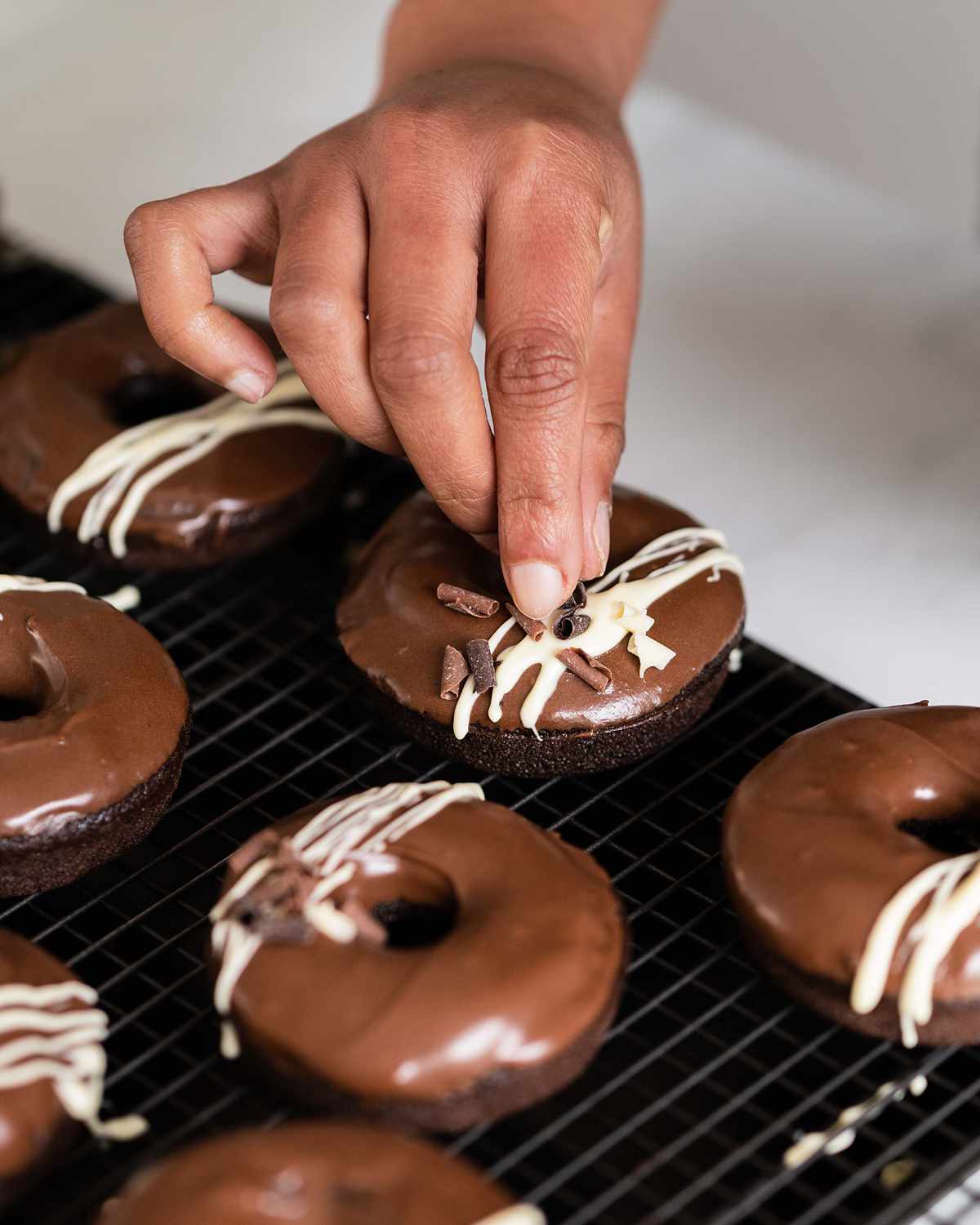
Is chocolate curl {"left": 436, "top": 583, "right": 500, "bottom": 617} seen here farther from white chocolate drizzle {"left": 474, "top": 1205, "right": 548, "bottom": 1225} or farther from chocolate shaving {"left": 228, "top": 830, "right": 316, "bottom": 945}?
white chocolate drizzle {"left": 474, "top": 1205, "right": 548, "bottom": 1225}

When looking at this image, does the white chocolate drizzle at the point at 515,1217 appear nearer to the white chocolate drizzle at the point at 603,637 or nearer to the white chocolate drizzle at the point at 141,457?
the white chocolate drizzle at the point at 603,637

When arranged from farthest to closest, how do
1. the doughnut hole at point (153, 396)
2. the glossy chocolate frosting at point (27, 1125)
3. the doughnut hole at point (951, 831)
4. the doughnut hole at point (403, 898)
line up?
the doughnut hole at point (153, 396) < the doughnut hole at point (951, 831) < the doughnut hole at point (403, 898) < the glossy chocolate frosting at point (27, 1125)

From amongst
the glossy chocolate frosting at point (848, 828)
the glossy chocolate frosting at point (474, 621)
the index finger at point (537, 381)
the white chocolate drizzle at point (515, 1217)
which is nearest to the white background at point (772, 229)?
the glossy chocolate frosting at point (474, 621)

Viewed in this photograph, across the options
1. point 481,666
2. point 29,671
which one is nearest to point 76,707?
point 29,671

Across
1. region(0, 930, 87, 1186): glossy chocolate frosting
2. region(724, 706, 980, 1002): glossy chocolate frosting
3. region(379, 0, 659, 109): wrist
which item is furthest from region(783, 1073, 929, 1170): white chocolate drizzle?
region(379, 0, 659, 109): wrist

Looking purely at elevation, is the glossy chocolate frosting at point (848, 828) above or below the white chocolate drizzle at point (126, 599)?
above

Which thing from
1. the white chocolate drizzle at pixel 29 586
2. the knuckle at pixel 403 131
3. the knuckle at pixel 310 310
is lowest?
the white chocolate drizzle at pixel 29 586

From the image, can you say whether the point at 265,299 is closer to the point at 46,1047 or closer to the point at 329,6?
the point at 329,6
